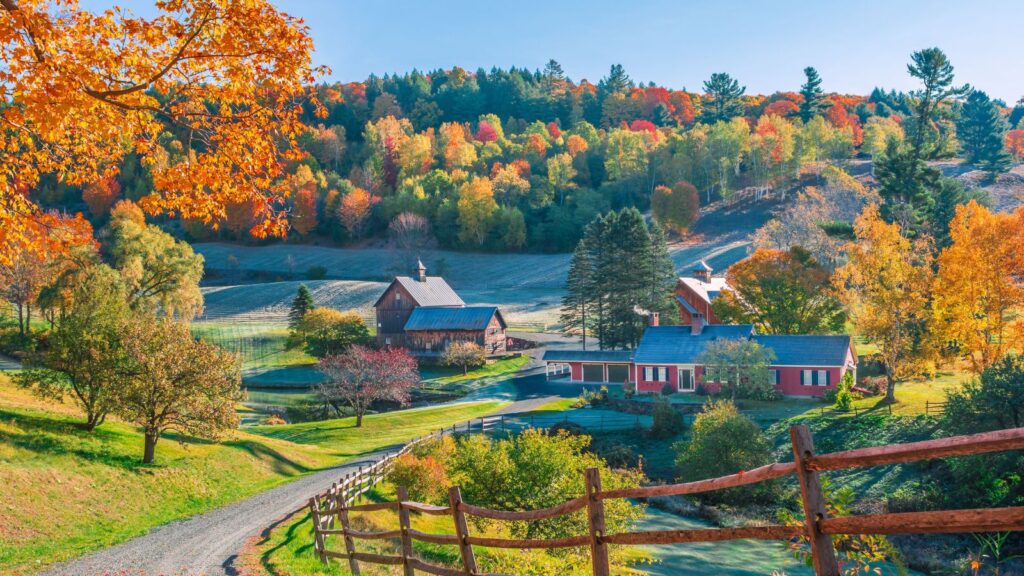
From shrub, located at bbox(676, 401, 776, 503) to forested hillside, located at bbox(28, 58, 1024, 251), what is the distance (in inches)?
3038

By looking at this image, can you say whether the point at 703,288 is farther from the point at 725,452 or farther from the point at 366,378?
the point at 725,452

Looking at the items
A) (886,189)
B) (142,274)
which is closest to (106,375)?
(142,274)

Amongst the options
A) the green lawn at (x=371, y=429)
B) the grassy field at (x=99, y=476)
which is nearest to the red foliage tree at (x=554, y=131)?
the green lawn at (x=371, y=429)

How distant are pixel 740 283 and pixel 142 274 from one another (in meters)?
44.5

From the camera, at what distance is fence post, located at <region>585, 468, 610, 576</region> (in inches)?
267

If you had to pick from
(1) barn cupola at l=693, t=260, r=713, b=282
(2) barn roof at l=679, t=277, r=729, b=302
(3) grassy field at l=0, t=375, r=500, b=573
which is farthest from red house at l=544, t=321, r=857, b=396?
(3) grassy field at l=0, t=375, r=500, b=573

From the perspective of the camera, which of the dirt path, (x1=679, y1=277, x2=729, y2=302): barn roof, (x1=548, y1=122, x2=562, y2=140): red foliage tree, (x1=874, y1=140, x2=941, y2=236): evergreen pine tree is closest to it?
the dirt path

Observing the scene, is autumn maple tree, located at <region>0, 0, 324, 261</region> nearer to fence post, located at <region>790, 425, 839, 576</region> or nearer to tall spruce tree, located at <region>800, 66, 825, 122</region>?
fence post, located at <region>790, 425, 839, 576</region>

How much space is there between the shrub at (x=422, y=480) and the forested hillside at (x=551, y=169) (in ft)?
256

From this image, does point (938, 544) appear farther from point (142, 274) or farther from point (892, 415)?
point (142, 274)

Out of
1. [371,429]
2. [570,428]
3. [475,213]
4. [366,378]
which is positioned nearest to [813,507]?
[570,428]

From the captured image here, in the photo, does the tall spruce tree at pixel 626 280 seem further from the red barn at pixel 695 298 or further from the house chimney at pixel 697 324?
the house chimney at pixel 697 324

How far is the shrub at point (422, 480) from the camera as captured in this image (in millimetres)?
27188

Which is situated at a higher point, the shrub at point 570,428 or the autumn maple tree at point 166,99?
the autumn maple tree at point 166,99
